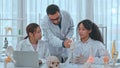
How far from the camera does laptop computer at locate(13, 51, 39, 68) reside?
1912 mm

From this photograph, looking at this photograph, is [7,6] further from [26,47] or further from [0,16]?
[26,47]

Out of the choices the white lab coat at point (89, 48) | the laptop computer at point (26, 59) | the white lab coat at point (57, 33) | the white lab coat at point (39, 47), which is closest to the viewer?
the laptop computer at point (26, 59)

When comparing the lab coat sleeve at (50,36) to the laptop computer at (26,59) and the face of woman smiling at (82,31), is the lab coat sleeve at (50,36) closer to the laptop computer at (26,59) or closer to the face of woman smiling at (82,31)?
the face of woman smiling at (82,31)

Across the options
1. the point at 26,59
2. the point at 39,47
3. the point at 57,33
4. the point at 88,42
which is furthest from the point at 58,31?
the point at 26,59

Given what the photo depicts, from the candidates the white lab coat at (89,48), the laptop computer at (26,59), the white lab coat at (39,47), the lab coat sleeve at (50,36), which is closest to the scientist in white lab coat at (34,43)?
the white lab coat at (39,47)

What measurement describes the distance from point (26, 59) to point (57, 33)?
82 centimetres

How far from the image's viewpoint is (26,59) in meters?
1.95

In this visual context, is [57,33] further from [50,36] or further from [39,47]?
[39,47]

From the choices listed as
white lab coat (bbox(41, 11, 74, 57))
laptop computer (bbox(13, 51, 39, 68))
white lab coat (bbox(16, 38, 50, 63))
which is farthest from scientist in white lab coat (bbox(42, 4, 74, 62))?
laptop computer (bbox(13, 51, 39, 68))

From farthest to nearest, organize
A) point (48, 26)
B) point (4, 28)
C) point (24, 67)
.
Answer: point (4, 28)
point (48, 26)
point (24, 67)

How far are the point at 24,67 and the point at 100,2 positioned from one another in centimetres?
255

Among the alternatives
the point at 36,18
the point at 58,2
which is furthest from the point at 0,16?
the point at 58,2

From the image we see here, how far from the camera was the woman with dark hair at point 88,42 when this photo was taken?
239 centimetres

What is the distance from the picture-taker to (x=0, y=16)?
405 centimetres
